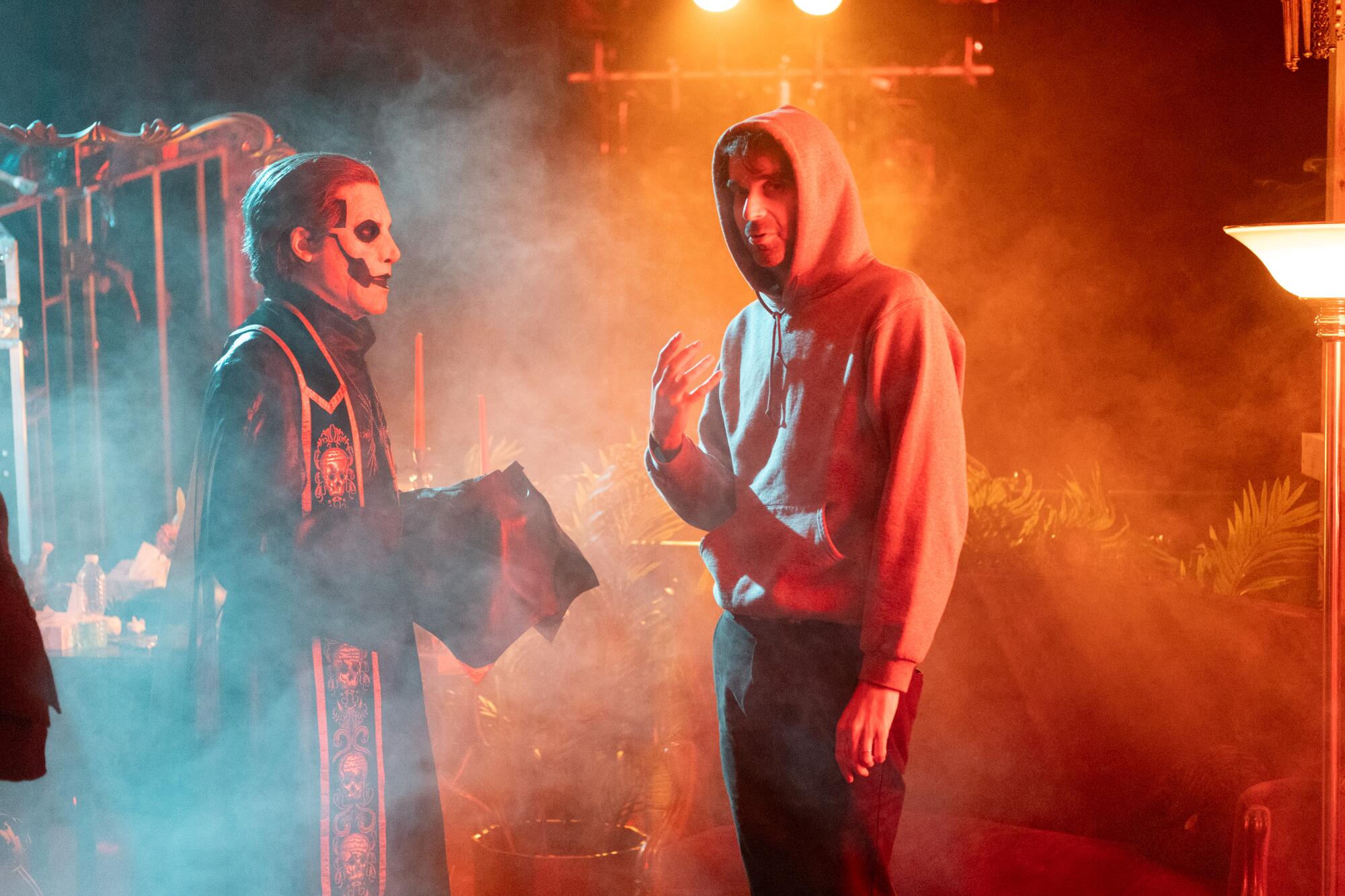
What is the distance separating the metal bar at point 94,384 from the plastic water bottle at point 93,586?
20 cm

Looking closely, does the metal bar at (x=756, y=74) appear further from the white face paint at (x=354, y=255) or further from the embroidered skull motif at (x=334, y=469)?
the embroidered skull motif at (x=334, y=469)

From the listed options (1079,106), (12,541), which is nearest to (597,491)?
(12,541)

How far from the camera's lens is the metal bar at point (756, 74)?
4.03 metres

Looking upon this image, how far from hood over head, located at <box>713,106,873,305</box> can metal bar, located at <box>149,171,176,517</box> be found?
187 cm

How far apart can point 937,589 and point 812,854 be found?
16.2 inches

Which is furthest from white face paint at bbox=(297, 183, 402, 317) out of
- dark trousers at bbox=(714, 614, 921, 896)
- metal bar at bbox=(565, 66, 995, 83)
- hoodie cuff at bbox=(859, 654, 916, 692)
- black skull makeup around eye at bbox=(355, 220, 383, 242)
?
metal bar at bbox=(565, 66, 995, 83)

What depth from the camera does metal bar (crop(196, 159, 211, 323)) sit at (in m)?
2.77

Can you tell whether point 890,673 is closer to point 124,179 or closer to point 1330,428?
point 1330,428

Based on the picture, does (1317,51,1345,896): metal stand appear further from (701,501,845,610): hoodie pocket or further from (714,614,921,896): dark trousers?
(701,501,845,610): hoodie pocket

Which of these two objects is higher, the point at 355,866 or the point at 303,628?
the point at 303,628

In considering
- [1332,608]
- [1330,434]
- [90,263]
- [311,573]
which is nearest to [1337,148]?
[1330,434]

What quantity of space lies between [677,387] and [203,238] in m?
1.87

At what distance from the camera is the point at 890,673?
4.24 ft

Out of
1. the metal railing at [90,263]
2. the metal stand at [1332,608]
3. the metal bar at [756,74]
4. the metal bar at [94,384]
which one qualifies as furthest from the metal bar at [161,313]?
the metal stand at [1332,608]
